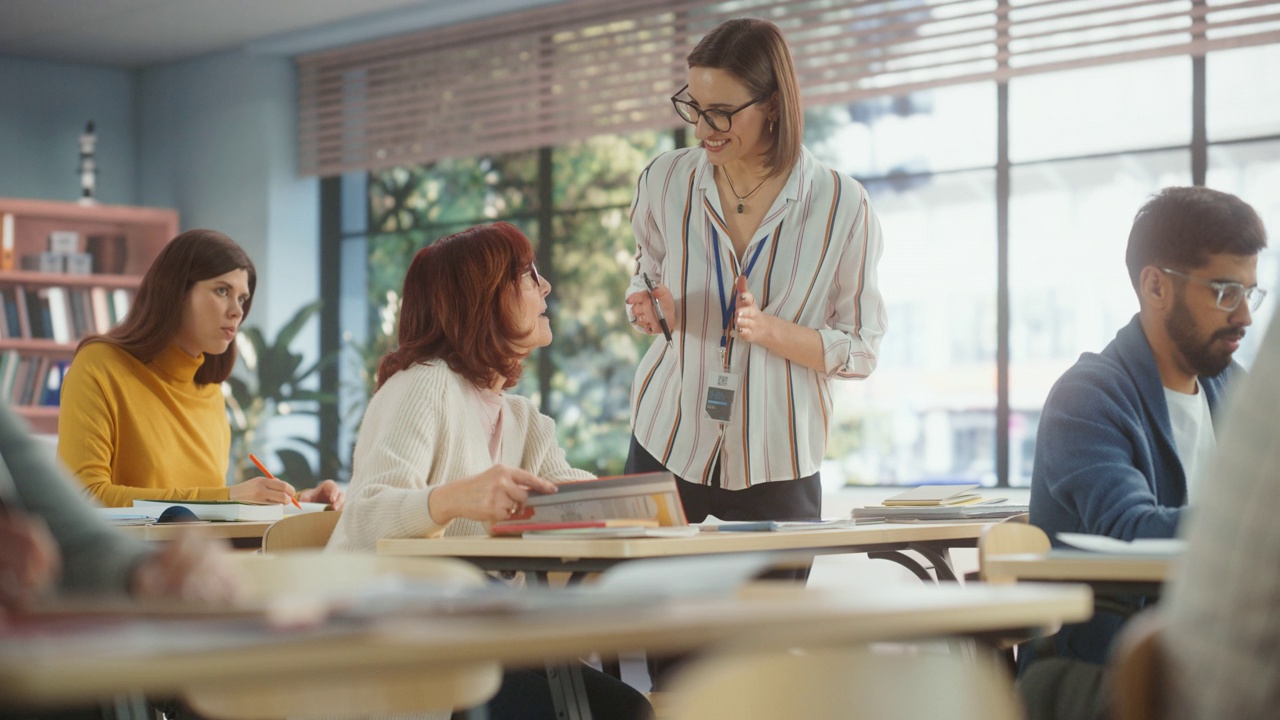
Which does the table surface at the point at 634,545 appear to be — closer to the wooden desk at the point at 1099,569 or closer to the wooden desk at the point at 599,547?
the wooden desk at the point at 599,547

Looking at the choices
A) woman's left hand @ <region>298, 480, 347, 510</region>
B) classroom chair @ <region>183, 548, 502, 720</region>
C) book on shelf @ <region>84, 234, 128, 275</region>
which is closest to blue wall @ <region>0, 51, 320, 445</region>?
book on shelf @ <region>84, 234, 128, 275</region>

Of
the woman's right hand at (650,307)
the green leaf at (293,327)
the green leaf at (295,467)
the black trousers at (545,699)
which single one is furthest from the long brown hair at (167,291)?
the green leaf at (295,467)

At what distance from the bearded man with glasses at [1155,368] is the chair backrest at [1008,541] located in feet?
0.38

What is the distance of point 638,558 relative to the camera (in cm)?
196

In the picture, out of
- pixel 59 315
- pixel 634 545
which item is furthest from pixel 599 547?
pixel 59 315

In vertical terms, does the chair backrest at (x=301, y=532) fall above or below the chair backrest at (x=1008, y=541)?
below

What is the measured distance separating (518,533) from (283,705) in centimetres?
57

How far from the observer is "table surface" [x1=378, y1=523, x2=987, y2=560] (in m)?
1.90

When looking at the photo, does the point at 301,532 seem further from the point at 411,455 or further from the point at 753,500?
the point at 753,500

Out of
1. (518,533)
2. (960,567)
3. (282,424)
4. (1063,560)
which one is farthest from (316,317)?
(1063,560)

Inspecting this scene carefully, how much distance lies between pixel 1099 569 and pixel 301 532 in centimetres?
141

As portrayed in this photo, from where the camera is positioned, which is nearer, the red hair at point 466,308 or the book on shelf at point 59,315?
the red hair at point 466,308

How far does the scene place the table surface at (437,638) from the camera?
2.21 ft

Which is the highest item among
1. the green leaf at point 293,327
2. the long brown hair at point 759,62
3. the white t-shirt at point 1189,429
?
the long brown hair at point 759,62
